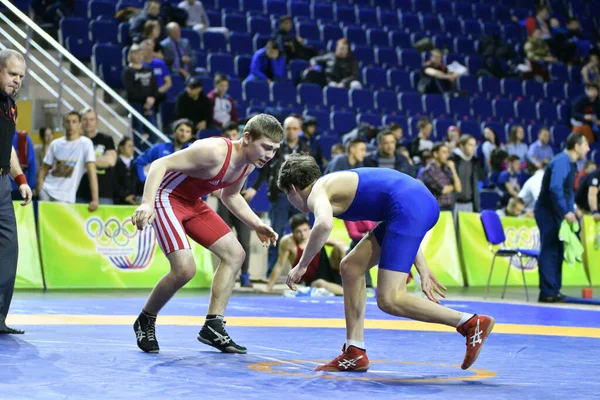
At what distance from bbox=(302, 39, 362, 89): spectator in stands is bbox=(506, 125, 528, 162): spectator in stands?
8.21 feet

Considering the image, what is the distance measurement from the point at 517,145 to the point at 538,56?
162 inches

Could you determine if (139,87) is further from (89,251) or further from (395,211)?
(395,211)

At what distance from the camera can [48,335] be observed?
219 inches

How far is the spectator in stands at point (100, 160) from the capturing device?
963 cm

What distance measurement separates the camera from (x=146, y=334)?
497 cm

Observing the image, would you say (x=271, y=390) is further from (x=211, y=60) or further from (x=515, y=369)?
(x=211, y=60)

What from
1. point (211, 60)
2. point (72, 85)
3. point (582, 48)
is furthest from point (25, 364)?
point (582, 48)

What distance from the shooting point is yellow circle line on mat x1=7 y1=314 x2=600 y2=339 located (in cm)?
640

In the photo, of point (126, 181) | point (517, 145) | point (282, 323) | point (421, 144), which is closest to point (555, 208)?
point (282, 323)

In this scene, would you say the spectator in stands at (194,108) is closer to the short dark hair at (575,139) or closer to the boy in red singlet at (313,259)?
the boy in red singlet at (313,259)

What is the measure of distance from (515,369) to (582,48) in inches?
624

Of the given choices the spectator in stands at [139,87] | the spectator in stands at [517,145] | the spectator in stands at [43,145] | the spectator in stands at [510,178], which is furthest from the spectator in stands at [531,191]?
the spectator in stands at [43,145]

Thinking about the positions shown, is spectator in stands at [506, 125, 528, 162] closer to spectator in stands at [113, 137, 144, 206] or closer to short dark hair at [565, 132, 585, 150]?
short dark hair at [565, 132, 585, 150]

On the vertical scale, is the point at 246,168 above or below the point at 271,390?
above
